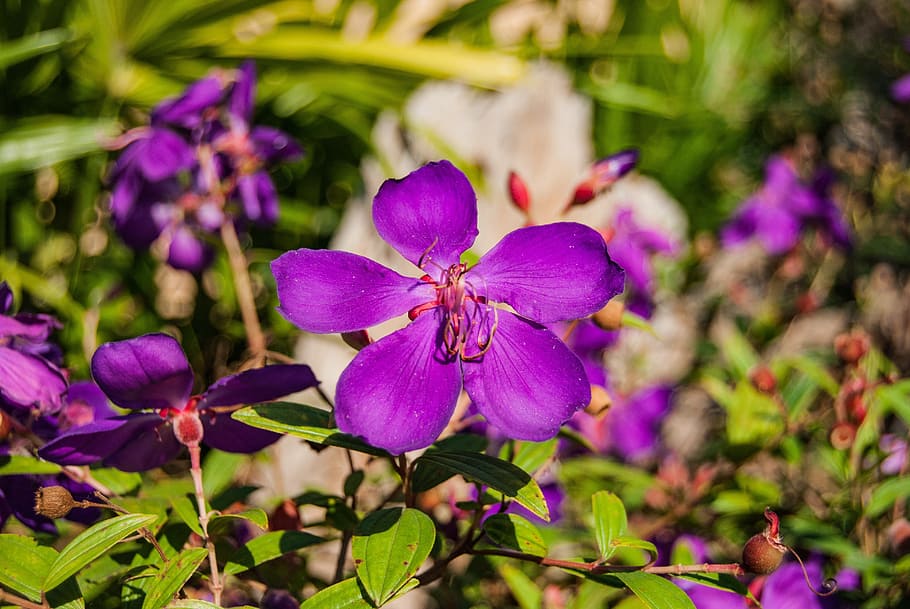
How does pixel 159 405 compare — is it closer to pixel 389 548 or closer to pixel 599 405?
pixel 389 548

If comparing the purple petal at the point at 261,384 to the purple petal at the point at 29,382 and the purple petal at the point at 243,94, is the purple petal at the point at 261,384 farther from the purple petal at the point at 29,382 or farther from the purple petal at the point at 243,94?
the purple petal at the point at 243,94

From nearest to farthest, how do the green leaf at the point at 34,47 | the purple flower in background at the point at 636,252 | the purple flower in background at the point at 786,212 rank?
the green leaf at the point at 34,47 → the purple flower in background at the point at 636,252 → the purple flower in background at the point at 786,212

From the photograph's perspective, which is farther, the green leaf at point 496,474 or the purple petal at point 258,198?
the purple petal at point 258,198

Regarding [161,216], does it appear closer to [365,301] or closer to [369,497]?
[369,497]

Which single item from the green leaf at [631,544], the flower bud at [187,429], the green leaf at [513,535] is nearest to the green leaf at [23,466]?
the flower bud at [187,429]

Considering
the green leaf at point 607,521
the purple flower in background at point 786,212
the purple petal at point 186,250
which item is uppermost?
the green leaf at point 607,521

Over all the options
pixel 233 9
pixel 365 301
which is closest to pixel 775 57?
pixel 233 9

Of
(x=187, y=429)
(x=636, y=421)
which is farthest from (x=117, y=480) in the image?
(x=636, y=421)

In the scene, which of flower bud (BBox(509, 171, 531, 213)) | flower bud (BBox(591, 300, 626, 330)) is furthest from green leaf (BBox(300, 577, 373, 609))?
flower bud (BBox(509, 171, 531, 213))
